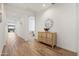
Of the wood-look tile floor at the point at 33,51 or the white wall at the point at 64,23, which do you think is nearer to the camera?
the wood-look tile floor at the point at 33,51

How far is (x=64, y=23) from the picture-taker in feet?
13.3

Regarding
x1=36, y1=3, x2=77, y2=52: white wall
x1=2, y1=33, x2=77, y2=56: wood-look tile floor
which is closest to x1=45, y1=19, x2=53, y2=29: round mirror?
x1=36, y1=3, x2=77, y2=52: white wall

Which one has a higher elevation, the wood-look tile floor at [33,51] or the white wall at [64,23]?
the white wall at [64,23]

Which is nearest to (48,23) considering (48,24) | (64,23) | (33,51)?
(48,24)

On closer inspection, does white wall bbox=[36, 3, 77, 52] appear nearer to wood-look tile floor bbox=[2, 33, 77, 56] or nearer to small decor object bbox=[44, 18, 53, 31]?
small decor object bbox=[44, 18, 53, 31]

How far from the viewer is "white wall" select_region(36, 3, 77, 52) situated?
362cm

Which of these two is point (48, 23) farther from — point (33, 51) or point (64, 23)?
point (33, 51)

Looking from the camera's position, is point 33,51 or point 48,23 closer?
point 33,51

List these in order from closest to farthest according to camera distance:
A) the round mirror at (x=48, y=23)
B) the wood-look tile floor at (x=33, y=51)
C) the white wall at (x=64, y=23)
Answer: the wood-look tile floor at (x=33, y=51)
the white wall at (x=64, y=23)
the round mirror at (x=48, y=23)

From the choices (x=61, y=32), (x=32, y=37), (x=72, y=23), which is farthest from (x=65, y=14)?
(x=32, y=37)

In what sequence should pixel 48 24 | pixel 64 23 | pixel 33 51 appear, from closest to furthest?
pixel 33 51, pixel 64 23, pixel 48 24

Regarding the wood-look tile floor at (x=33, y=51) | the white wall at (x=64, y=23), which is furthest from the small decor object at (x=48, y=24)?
the wood-look tile floor at (x=33, y=51)

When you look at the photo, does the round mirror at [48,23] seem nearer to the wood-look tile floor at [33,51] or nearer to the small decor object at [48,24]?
the small decor object at [48,24]

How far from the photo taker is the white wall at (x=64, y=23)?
3.62m
